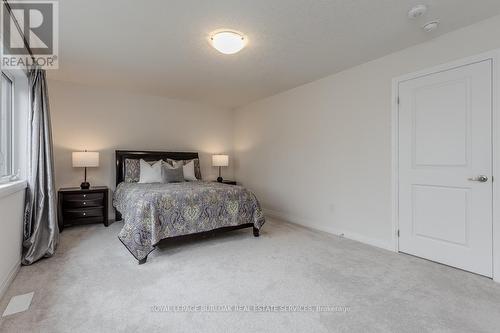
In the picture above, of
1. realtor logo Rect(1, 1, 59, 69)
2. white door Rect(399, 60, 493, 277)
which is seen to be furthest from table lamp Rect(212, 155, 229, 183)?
white door Rect(399, 60, 493, 277)

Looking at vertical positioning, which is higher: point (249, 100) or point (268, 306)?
point (249, 100)

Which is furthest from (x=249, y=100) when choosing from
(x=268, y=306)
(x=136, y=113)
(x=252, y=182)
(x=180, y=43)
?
(x=268, y=306)

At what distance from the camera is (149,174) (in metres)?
4.30

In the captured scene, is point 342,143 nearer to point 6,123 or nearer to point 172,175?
point 172,175

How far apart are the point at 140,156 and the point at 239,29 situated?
3.19 metres

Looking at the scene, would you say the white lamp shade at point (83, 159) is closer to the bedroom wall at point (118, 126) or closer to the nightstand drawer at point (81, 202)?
the bedroom wall at point (118, 126)

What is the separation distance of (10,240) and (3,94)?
5.19ft

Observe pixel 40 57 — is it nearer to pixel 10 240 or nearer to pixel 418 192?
pixel 10 240

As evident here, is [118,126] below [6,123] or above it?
above

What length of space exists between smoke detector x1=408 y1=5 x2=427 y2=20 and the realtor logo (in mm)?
3021

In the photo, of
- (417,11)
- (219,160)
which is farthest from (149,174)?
(417,11)

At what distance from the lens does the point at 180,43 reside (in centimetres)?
280

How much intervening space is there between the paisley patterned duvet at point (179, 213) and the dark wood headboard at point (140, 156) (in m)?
0.97

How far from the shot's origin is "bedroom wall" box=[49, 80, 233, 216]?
428 centimetres
